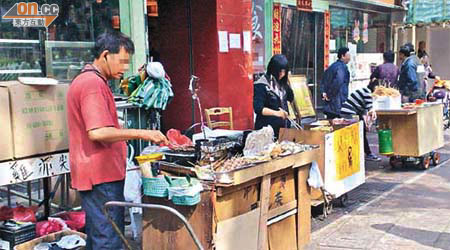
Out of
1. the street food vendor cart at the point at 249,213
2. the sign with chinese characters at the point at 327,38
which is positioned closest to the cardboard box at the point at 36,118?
the street food vendor cart at the point at 249,213

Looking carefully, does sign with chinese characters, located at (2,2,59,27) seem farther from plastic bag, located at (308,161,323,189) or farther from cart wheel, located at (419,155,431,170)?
cart wheel, located at (419,155,431,170)

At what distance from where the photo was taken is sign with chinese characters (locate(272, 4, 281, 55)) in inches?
408

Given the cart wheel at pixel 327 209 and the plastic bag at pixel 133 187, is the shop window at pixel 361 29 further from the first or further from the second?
the plastic bag at pixel 133 187

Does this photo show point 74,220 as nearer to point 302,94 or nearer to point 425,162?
point 425,162

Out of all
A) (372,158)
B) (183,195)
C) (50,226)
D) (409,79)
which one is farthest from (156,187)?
(409,79)

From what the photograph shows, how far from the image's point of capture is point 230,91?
816cm

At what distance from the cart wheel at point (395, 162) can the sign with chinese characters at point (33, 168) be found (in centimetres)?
581

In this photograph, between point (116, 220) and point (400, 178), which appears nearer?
point (116, 220)

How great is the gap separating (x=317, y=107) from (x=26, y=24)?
795 centimetres

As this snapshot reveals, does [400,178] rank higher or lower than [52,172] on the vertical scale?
lower

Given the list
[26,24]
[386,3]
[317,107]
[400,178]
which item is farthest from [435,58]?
[26,24]

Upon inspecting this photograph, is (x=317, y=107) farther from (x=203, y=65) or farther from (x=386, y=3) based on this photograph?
(x=203, y=65)

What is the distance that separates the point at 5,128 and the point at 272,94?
2.80 meters

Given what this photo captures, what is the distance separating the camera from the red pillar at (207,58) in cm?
793
